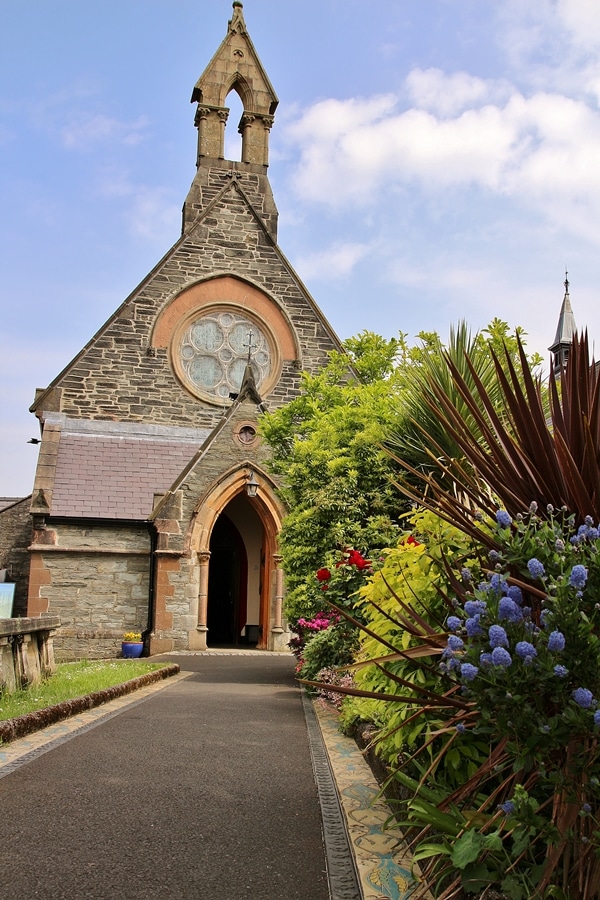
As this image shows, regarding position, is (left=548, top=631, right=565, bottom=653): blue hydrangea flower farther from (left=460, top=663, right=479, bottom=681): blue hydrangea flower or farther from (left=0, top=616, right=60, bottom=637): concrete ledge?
(left=0, top=616, right=60, bottom=637): concrete ledge

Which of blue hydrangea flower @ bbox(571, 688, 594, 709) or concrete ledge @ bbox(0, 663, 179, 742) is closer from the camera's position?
blue hydrangea flower @ bbox(571, 688, 594, 709)

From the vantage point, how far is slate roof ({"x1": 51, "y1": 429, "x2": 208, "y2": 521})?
61.3ft

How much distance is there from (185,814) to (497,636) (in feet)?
8.91

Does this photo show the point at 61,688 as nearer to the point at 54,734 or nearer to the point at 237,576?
the point at 54,734

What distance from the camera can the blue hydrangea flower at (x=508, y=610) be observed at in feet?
8.75

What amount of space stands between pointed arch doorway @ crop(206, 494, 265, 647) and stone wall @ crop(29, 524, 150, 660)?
137 inches

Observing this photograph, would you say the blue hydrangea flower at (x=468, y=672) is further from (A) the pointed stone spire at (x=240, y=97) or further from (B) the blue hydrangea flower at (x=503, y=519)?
(A) the pointed stone spire at (x=240, y=97)

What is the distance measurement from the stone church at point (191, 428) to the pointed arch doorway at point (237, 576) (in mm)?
53

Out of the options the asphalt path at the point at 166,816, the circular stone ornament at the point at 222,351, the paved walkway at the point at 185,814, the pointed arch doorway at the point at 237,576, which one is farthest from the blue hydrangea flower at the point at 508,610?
the circular stone ornament at the point at 222,351

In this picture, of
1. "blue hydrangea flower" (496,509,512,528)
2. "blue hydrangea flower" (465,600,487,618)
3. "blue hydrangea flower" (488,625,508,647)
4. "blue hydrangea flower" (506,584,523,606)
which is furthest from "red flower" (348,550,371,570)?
"blue hydrangea flower" (488,625,508,647)

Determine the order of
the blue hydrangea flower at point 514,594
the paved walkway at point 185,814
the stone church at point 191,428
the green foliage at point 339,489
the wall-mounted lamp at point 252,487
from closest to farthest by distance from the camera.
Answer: the blue hydrangea flower at point 514,594 < the paved walkway at point 185,814 < the green foliage at point 339,489 < the wall-mounted lamp at point 252,487 < the stone church at point 191,428

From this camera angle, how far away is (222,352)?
22688mm

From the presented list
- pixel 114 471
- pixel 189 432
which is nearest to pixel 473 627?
pixel 114 471

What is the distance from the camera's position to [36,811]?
4598mm
